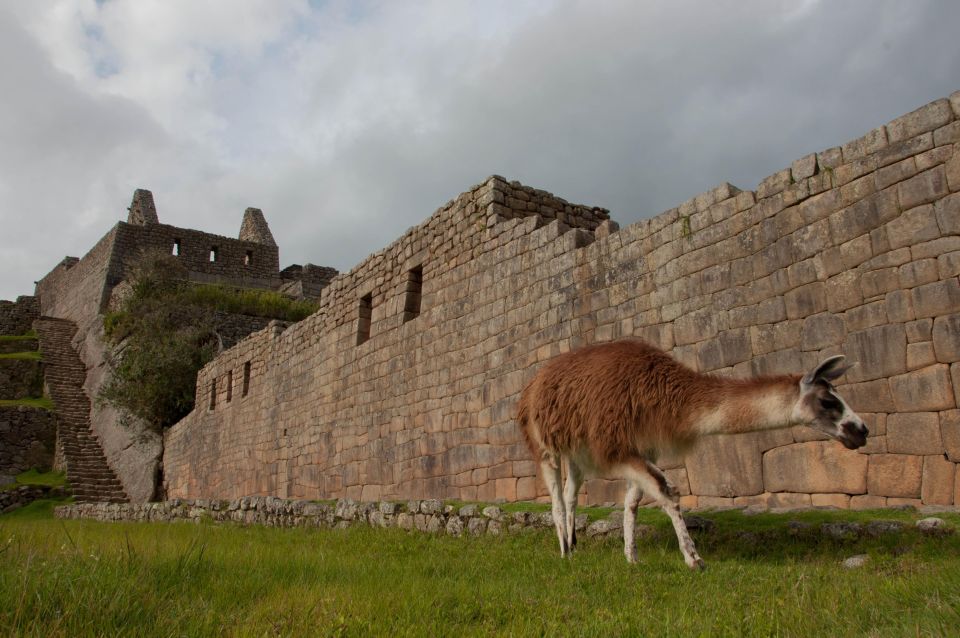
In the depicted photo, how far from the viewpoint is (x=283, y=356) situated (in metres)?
17.2

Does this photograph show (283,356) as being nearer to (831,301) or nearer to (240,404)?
(240,404)

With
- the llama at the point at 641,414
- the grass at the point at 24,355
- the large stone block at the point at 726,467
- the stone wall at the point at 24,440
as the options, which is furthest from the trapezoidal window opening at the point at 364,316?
the grass at the point at 24,355

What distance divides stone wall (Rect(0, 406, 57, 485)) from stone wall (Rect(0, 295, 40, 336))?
54.8ft

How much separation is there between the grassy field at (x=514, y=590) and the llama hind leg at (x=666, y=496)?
0.48 ft

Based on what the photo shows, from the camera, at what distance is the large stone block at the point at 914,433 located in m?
5.50

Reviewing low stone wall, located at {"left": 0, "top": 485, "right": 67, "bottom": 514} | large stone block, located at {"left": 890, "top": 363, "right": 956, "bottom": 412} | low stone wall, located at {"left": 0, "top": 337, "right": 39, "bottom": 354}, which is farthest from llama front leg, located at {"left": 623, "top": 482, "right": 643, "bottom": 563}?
low stone wall, located at {"left": 0, "top": 337, "right": 39, "bottom": 354}

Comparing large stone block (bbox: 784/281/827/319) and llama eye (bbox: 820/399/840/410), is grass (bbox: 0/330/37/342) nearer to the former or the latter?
large stone block (bbox: 784/281/827/319)

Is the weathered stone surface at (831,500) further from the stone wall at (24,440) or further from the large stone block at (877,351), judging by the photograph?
the stone wall at (24,440)

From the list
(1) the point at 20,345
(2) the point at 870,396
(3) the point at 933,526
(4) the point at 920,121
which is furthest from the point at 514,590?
(1) the point at 20,345

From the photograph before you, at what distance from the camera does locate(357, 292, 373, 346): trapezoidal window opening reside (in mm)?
13859

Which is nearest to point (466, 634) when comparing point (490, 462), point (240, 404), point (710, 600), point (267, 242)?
point (710, 600)

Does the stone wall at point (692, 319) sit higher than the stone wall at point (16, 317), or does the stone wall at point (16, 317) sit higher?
the stone wall at point (16, 317)

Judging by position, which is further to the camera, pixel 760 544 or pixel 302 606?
pixel 760 544

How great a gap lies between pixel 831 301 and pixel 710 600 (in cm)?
355
